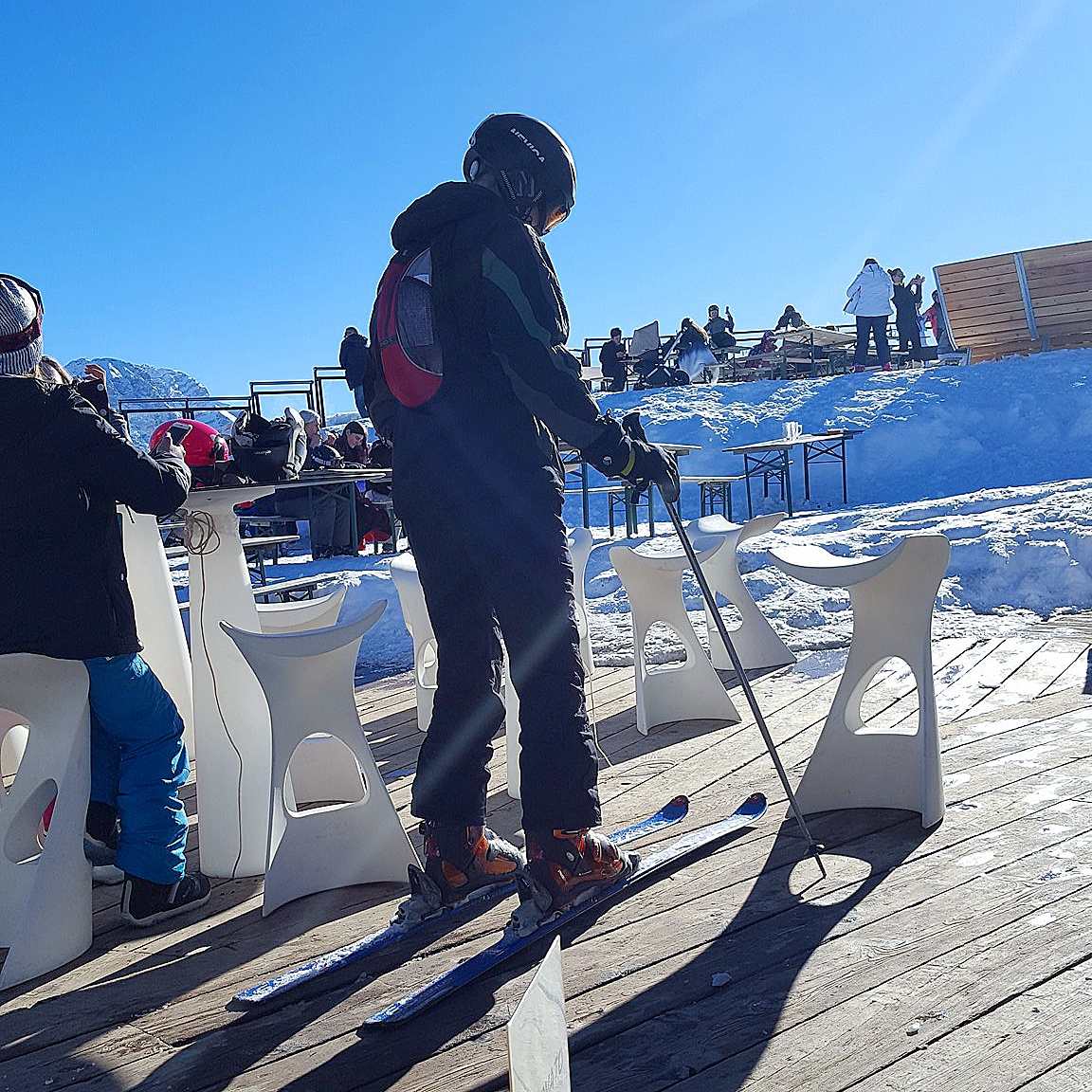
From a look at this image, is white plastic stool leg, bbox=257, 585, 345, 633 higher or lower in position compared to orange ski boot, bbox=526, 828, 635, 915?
higher

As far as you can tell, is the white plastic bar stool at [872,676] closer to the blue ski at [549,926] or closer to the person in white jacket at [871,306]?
the blue ski at [549,926]

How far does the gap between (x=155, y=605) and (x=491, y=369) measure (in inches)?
81.5

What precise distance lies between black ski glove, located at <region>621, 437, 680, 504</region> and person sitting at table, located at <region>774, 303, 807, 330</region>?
23339mm

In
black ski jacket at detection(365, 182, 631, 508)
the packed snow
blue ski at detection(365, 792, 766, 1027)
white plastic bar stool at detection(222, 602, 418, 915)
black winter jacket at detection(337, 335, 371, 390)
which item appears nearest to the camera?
blue ski at detection(365, 792, 766, 1027)

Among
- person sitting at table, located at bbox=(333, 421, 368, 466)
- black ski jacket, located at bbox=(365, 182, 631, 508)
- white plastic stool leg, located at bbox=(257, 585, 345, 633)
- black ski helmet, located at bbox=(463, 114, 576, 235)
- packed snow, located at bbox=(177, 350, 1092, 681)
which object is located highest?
black ski helmet, located at bbox=(463, 114, 576, 235)

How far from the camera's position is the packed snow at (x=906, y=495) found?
6699 millimetres

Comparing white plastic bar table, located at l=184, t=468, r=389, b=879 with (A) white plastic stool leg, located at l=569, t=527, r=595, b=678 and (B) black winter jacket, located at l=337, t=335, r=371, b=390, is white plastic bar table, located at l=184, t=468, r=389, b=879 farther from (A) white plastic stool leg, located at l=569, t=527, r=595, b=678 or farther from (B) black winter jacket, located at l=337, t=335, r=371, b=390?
(B) black winter jacket, located at l=337, t=335, r=371, b=390

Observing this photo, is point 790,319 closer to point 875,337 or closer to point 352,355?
point 875,337

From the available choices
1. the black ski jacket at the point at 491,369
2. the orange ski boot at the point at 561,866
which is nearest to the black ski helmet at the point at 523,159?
the black ski jacket at the point at 491,369

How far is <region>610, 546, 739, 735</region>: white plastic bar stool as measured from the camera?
4559 millimetres

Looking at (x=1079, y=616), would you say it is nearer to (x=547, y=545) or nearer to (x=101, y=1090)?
(x=547, y=545)

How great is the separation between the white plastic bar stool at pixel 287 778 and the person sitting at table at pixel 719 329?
20227 mm

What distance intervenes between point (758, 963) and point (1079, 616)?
4633 millimetres

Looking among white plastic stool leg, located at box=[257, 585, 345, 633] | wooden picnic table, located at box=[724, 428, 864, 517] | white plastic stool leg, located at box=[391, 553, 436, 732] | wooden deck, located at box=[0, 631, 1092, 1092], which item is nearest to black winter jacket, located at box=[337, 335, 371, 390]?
wooden picnic table, located at box=[724, 428, 864, 517]
